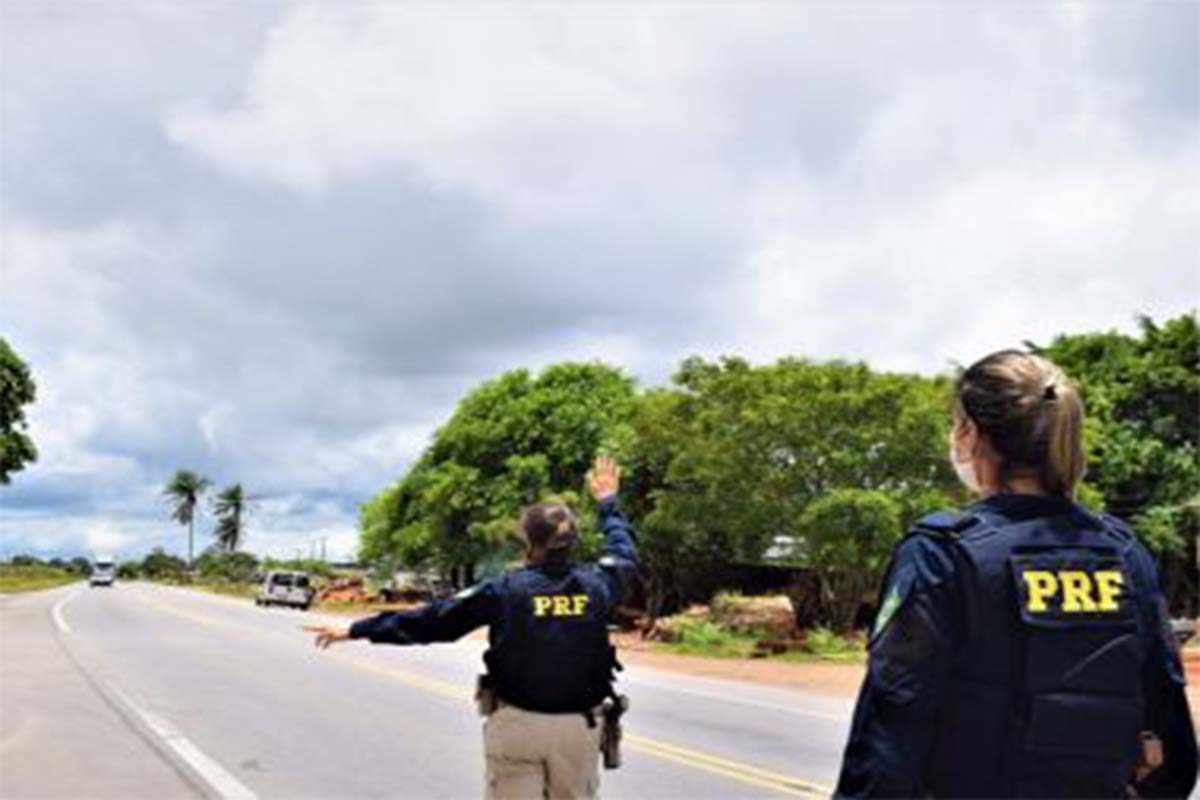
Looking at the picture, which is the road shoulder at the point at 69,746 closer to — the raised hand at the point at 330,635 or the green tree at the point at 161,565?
the raised hand at the point at 330,635

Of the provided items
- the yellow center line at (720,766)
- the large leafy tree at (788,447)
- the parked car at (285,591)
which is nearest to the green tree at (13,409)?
the parked car at (285,591)

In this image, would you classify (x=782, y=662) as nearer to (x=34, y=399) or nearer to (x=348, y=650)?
(x=348, y=650)

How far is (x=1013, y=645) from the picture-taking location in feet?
8.32

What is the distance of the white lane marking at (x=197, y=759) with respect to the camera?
1045 cm

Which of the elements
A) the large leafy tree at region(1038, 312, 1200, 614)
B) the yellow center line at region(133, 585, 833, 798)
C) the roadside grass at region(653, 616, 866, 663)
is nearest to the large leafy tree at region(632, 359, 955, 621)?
the roadside grass at region(653, 616, 866, 663)

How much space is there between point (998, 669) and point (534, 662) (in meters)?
2.86

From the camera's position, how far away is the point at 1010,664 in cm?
253

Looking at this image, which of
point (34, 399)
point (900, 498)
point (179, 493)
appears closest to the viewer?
point (900, 498)

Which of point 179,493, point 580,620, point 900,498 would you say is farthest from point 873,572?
point 179,493

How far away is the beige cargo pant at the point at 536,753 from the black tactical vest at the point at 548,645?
0.05 meters

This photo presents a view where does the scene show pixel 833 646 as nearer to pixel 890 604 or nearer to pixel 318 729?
pixel 318 729

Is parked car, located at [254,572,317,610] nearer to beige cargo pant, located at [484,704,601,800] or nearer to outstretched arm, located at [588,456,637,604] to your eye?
outstretched arm, located at [588,456,637,604]

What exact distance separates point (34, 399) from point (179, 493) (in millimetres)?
95470

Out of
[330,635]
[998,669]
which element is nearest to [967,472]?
[998,669]
